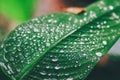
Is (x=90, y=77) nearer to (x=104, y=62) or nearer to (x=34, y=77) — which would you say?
(x=104, y=62)

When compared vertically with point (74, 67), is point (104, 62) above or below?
below

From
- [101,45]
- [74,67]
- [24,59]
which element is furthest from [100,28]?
[24,59]

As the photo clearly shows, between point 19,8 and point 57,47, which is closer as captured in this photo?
point 57,47

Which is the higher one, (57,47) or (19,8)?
(19,8)

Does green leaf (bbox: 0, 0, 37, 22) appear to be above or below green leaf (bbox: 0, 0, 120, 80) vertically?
above

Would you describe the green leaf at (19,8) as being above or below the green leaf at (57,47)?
above
